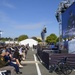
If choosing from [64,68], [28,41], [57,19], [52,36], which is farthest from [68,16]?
[52,36]

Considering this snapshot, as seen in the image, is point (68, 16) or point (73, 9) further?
point (68, 16)

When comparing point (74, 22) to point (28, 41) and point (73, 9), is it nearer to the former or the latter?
point (73, 9)

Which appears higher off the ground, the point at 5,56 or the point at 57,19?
the point at 57,19

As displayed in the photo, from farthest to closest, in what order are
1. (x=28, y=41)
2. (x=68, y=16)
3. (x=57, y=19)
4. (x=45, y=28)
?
(x=28, y=41)
(x=45, y=28)
(x=57, y=19)
(x=68, y=16)

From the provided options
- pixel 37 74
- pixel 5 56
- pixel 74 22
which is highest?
pixel 74 22

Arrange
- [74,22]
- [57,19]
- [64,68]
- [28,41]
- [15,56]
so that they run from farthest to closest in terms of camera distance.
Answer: [28,41], [57,19], [74,22], [15,56], [64,68]

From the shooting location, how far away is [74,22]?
98.9ft

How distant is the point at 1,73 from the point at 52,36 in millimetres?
129278

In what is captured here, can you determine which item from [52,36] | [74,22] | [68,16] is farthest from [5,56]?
[52,36]

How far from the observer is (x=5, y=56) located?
13.8 m

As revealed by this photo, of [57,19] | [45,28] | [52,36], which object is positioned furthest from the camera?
[52,36]

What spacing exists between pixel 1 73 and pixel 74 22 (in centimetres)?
2035

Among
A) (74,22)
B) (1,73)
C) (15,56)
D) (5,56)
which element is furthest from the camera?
(74,22)

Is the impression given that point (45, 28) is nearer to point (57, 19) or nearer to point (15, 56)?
point (57, 19)
